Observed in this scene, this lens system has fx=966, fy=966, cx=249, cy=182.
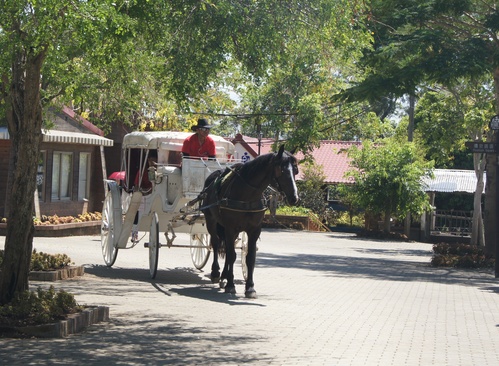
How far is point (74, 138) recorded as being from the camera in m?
30.8

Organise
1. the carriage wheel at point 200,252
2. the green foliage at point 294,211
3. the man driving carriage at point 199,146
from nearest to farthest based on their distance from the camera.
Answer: the man driving carriage at point 199,146
the carriage wheel at point 200,252
the green foliage at point 294,211

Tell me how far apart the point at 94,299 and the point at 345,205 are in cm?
4001

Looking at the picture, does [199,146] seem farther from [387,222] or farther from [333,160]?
[333,160]

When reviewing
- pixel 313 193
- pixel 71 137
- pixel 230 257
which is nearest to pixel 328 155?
pixel 313 193

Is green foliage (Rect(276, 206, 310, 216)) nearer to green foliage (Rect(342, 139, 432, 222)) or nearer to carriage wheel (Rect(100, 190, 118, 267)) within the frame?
green foliage (Rect(342, 139, 432, 222))

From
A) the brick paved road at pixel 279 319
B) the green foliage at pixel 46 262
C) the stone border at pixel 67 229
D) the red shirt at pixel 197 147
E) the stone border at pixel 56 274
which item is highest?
the red shirt at pixel 197 147

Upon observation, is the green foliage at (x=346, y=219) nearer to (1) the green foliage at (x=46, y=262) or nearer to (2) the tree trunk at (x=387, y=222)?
(2) the tree trunk at (x=387, y=222)

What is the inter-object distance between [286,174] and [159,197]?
3345mm

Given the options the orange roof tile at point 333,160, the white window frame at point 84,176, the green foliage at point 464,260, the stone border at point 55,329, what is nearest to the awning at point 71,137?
the white window frame at point 84,176

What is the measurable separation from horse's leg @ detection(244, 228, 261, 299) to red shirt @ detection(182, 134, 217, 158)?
2.57m

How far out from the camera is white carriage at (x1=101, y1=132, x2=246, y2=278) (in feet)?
55.3

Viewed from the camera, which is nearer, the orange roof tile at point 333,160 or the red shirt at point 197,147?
the red shirt at point 197,147

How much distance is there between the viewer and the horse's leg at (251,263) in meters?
14.6

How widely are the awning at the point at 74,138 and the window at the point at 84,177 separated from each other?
1729 mm
